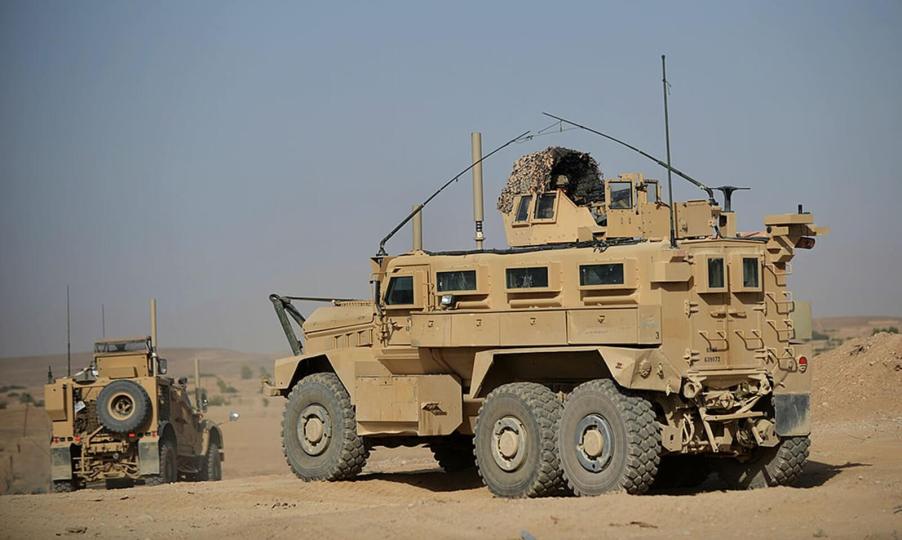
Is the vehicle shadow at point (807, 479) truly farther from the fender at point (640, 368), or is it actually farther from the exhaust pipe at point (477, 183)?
the exhaust pipe at point (477, 183)

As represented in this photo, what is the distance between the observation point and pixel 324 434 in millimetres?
20266

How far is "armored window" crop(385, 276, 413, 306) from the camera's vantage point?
62.8 feet

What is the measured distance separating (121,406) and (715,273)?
594 inches

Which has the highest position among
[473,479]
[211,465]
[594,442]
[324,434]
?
[594,442]

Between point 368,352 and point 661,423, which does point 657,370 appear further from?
point 368,352

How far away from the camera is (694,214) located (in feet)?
58.8

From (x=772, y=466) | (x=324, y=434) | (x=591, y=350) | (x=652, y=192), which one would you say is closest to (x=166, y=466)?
(x=324, y=434)

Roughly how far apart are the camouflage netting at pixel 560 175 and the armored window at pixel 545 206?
0.19m

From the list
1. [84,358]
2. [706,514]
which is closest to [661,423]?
[706,514]

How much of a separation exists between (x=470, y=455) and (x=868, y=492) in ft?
23.9

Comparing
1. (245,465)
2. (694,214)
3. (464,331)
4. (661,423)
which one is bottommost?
(245,465)

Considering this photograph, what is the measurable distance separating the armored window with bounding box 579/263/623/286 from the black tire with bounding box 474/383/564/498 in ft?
4.77

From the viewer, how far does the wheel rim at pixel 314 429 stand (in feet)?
66.4

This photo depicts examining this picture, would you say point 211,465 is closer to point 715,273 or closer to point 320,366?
point 320,366
